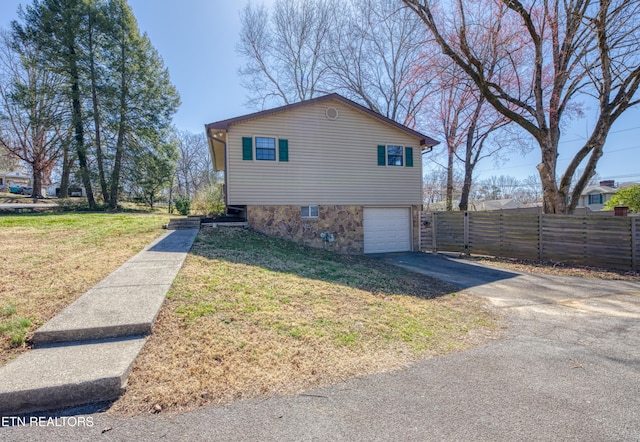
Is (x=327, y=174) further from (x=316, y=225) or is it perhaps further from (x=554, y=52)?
(x=554, y=52)

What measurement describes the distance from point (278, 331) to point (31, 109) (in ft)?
76.8

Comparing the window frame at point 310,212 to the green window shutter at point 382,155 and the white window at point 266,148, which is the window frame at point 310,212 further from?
the green window shutter at point 382,155

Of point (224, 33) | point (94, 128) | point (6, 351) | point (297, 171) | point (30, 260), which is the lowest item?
point (6, 351)

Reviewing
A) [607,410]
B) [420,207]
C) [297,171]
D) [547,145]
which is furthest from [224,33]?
[607,410]

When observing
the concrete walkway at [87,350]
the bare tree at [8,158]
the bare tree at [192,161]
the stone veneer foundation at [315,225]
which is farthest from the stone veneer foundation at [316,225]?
the bare tree at [192,161]

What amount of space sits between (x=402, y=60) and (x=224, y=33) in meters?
11.6

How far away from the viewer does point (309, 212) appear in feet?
37.1

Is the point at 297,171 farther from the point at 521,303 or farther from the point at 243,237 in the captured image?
the point at 521,303

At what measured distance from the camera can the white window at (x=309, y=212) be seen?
11234 mm

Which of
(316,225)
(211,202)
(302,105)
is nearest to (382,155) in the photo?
(302,105)

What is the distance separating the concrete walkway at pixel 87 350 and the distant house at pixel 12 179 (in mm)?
53627

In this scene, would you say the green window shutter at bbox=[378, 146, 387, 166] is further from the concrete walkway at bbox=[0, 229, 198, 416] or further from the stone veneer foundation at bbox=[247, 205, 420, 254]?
the concrete walkway at bbox=[0, 229, 198, 416]

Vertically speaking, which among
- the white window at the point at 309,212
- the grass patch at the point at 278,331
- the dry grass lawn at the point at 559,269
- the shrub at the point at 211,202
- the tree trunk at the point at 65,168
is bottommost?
the dry grass lawn at the point at 559,269

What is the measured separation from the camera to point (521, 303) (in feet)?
17.5
